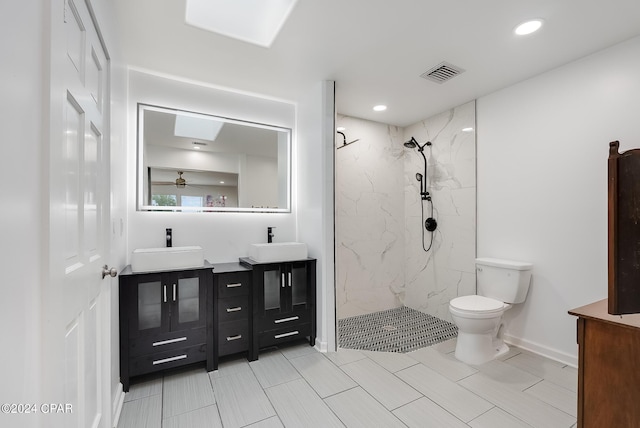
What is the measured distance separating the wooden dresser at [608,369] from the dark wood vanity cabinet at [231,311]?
2154mm

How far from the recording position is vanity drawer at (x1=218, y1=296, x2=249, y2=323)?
7.84 ft

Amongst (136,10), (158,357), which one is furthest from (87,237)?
(136,10)

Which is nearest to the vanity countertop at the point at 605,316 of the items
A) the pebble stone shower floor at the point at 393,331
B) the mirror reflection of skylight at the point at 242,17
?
the pebble stone shower floor at the point at 393,331

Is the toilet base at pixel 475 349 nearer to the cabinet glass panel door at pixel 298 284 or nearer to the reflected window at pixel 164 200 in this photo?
the cabinet glass panel door at pixel 298 284

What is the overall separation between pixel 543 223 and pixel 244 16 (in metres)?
2.96

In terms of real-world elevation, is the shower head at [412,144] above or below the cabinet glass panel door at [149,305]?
above

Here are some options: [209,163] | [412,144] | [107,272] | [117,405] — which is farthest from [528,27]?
[117,405]

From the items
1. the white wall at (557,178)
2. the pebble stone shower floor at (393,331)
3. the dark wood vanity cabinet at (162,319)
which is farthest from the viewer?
the pebble stone shower floor at (393,331)

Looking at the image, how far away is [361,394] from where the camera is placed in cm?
202

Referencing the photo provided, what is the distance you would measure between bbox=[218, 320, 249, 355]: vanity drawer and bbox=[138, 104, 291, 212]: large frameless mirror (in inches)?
42.6

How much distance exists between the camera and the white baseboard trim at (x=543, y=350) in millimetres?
2349

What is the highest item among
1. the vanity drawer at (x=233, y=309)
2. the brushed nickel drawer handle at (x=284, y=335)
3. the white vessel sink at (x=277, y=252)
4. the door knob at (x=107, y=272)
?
the door knob at (x=107, y=272)

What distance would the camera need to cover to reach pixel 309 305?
9.09 feet

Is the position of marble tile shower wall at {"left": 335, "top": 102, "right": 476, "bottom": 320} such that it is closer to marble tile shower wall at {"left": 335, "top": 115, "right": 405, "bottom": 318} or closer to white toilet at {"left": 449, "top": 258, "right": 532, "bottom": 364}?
marble tile shower wall at {"left": 335, "top": 115, "right": 405, "bottom": 318}
